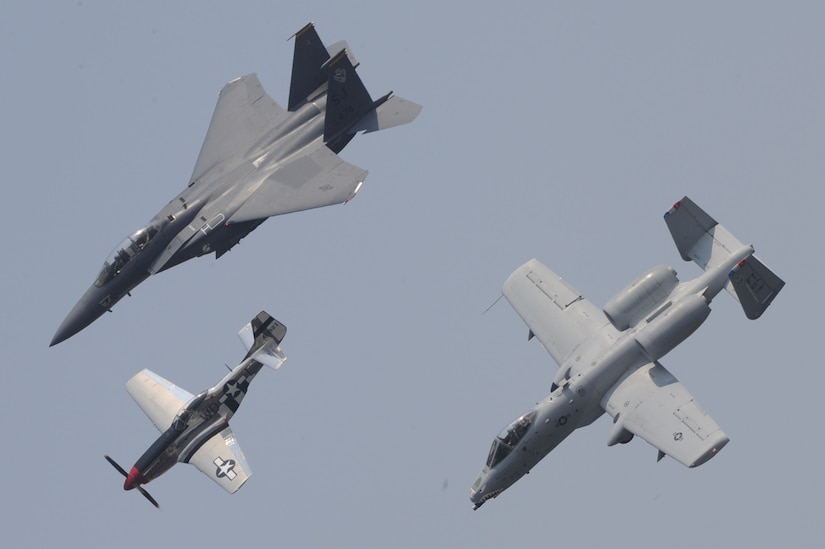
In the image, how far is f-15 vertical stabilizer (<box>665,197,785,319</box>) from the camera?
6244cm

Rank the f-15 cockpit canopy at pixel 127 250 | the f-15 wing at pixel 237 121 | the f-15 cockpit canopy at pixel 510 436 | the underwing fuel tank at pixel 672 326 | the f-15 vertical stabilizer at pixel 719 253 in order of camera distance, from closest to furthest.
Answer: the underwing fuel tank at pixel 672 326 < the f-15 cockpit canopy at pixel 510 436 < the f-15 vertical stabilizer at pixel 719 253 < the f-15 cockpit canopy at pixel 127 250 < the f-15 wing at pixel 237 121

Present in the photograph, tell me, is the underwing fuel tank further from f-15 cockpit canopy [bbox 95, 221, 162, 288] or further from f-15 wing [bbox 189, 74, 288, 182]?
f-15 cockpit canopy [bbox 95, 221, 162, 288]

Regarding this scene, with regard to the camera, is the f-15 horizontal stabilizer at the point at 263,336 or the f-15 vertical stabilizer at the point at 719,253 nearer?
the f-15 vertical stabilizer at the point at 719,253

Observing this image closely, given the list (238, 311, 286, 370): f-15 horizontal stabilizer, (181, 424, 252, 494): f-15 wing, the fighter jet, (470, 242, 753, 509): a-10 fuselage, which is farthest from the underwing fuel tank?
(181, 424, 252, 494): f-15 wing

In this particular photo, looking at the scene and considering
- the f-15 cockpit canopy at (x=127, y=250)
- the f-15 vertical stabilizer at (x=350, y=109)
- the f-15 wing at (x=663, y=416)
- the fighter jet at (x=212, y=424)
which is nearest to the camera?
the f-15 wing at (x=663, y=416)

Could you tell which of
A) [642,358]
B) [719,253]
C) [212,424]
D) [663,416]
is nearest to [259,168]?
[212,424]

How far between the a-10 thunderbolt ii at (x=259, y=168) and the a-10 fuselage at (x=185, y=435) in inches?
223

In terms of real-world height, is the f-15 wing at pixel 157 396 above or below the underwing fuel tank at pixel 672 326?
above

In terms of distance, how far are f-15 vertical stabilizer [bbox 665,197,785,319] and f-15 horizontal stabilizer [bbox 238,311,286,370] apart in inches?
694

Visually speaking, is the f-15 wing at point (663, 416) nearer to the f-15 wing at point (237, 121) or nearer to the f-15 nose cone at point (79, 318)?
the f-15 wing at point (237, 121)

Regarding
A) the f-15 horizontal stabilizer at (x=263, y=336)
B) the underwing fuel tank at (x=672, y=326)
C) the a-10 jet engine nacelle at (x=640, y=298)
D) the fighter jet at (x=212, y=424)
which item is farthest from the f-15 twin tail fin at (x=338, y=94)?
the underwing fuel tank at (x=672, y=326)

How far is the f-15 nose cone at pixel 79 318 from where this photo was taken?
66938 mm

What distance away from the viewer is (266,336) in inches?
2763

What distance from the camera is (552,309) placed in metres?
65.9
